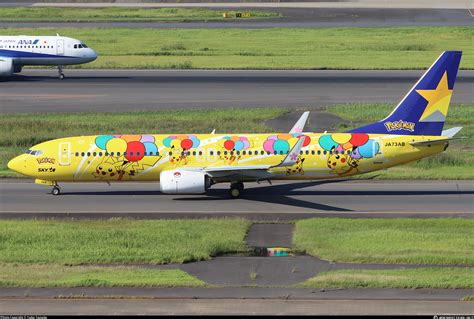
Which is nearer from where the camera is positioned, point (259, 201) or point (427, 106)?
point (259, 201)

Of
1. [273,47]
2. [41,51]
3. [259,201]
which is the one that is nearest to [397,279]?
[259,201]

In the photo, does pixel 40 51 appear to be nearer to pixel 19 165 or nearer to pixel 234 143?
pixel 19 165

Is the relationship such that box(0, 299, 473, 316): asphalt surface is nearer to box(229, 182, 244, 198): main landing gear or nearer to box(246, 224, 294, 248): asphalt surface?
box(246, 224, 294, 248): asphalt surface

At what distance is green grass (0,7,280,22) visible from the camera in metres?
132

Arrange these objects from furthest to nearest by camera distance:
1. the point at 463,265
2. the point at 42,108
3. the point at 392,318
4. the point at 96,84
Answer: the point at 96,84
the point at 42,108
the point at 463,265
the point at 392,318

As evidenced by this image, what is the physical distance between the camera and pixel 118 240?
41219 millimetres

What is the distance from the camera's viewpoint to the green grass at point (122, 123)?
67.8 m

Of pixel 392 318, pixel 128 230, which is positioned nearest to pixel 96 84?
pixel 128 230

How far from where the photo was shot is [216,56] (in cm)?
10156

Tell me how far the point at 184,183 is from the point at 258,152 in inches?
169

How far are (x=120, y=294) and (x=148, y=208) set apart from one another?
55.0 ft

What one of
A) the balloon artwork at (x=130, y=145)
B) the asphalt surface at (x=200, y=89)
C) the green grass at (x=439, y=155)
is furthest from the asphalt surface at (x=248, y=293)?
the asphalt surface at (x=200, y=89)

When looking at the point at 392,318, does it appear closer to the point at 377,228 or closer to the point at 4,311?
the point at 4,311

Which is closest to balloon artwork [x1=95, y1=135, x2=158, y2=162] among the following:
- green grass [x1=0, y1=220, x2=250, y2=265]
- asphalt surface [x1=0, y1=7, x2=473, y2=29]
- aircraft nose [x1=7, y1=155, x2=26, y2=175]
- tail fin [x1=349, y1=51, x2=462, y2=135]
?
aircraft nose [x1=7, y1=155, x2=26, y2=175]
